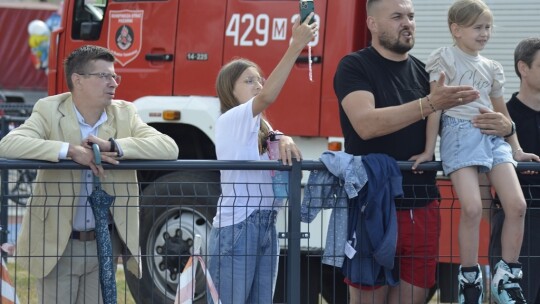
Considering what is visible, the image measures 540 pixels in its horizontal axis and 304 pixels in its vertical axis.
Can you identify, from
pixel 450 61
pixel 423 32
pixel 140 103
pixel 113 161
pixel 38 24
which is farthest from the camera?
pixel 38 24

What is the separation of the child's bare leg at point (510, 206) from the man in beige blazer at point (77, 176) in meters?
1.69

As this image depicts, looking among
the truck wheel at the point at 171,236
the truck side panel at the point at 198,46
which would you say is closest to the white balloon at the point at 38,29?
the truck side panel at the point at 198,46

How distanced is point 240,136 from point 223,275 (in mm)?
720

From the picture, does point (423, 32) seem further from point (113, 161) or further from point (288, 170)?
point (113, 161)

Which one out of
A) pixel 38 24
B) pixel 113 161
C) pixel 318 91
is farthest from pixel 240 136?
pixel 38 24

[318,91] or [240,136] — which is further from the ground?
[318,91]

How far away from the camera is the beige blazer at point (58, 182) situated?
5.42 metres

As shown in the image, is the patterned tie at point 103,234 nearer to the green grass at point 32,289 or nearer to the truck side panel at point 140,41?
the green grass at point 32,289

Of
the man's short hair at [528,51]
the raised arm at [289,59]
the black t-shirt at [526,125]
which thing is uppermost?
the man's short hair at [528,51]

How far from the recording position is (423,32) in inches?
318

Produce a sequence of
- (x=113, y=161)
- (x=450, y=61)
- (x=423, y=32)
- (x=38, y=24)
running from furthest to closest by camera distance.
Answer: (x=38, y=24), (x=423, y=32), (x=450, y=61), (x=113, y=161)

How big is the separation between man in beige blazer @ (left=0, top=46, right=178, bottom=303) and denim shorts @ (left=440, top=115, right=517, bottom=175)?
4.66 ft

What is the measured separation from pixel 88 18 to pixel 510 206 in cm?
488

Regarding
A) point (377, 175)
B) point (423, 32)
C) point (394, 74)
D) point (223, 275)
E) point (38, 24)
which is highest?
point (38, 24)
